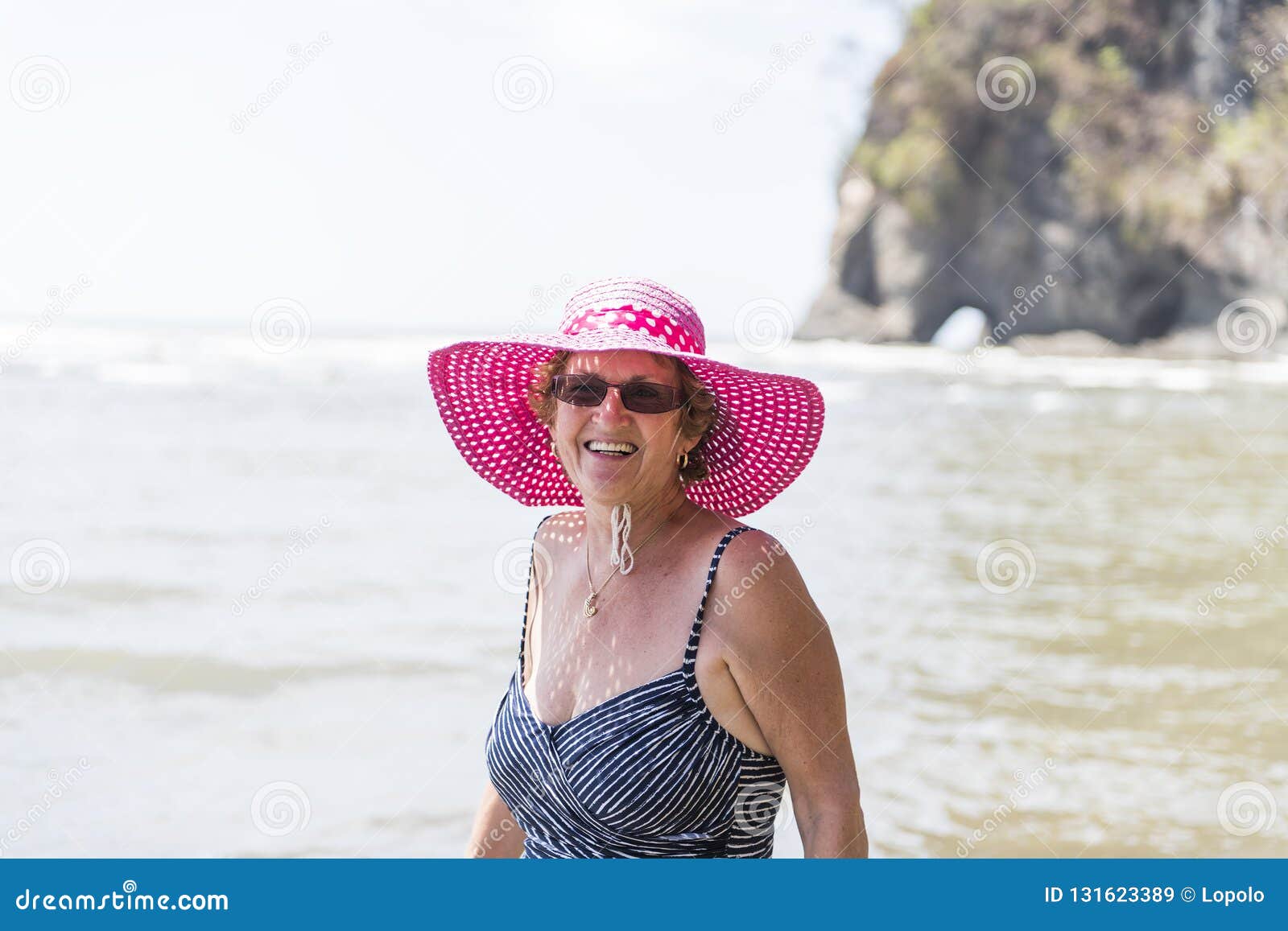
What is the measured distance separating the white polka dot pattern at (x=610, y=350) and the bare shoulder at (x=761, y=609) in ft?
0.93

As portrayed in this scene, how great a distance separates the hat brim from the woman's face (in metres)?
0.06

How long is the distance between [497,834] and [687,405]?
0.90 m

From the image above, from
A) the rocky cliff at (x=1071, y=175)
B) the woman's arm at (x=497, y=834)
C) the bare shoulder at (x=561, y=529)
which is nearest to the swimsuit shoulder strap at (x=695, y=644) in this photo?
the bare shoulder at (x=561, y=529)

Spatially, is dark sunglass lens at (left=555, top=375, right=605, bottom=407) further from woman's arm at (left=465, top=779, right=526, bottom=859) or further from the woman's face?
woman's arm at (left=465, top=779, right=526, bottom=859)

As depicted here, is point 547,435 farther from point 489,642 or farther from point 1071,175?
point 1071,175

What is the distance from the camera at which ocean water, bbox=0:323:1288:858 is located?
4.51m

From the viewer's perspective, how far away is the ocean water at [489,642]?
4.51 m

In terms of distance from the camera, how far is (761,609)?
77.4 inches

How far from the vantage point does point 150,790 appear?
4766mm

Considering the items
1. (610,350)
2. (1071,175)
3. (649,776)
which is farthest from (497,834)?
(1071,175)

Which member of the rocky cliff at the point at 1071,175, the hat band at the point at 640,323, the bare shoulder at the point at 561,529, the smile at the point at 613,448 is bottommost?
the bare shoulder at the point at 561,529

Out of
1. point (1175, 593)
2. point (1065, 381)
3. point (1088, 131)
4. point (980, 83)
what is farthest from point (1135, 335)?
point (1175, 593)

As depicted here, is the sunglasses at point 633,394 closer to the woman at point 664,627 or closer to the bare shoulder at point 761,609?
the woman at point 664,627

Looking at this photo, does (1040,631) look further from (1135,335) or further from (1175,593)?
(1135,335)
